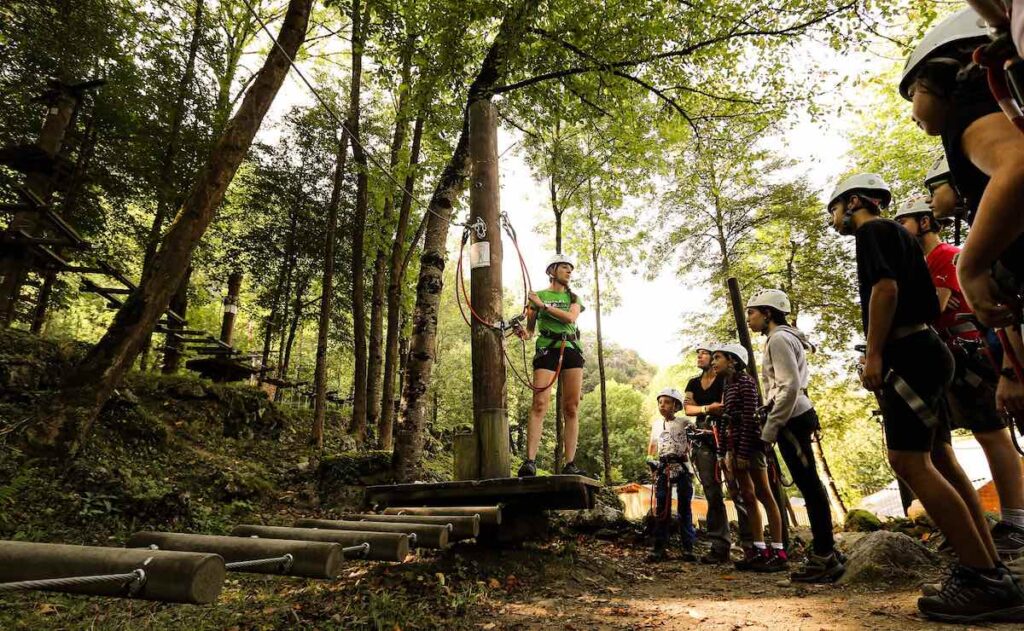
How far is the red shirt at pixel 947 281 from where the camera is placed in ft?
13.4

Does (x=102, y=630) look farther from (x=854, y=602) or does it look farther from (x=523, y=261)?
(x=854, y=602)

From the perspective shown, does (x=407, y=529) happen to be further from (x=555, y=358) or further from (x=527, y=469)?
(x=555, y=358)

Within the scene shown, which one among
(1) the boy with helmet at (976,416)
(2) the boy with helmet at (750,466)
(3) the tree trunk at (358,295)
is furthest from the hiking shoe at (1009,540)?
(3) the tree trunk at (358,295)

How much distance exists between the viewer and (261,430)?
36.7 ft

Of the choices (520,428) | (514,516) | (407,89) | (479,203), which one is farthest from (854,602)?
(520,428)

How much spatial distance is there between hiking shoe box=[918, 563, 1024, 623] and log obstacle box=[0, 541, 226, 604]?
332 cm

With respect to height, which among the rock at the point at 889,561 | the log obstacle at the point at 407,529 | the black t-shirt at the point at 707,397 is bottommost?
the rock at the point at 889,561

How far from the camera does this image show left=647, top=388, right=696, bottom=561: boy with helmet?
646 centimetres

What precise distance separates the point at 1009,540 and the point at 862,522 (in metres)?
5.00

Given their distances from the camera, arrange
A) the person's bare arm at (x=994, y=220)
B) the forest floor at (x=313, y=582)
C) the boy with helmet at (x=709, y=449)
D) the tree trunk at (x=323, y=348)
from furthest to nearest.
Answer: the tree trunk at (x=323, y=348), the boy with helmet at (x=709, y=449), the forest floor at (x=313, y=582), the person's bare arm at (x=994, y=220)

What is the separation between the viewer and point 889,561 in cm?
416

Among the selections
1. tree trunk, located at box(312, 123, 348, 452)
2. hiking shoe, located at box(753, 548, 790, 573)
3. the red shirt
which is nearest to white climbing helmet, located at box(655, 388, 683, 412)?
hiking shoe, located at box(753, 548, 790, 573)

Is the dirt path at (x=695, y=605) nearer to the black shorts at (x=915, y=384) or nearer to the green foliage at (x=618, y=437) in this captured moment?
the black shorts at (x=915, y=384)

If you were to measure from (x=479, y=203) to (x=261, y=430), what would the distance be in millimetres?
8497
